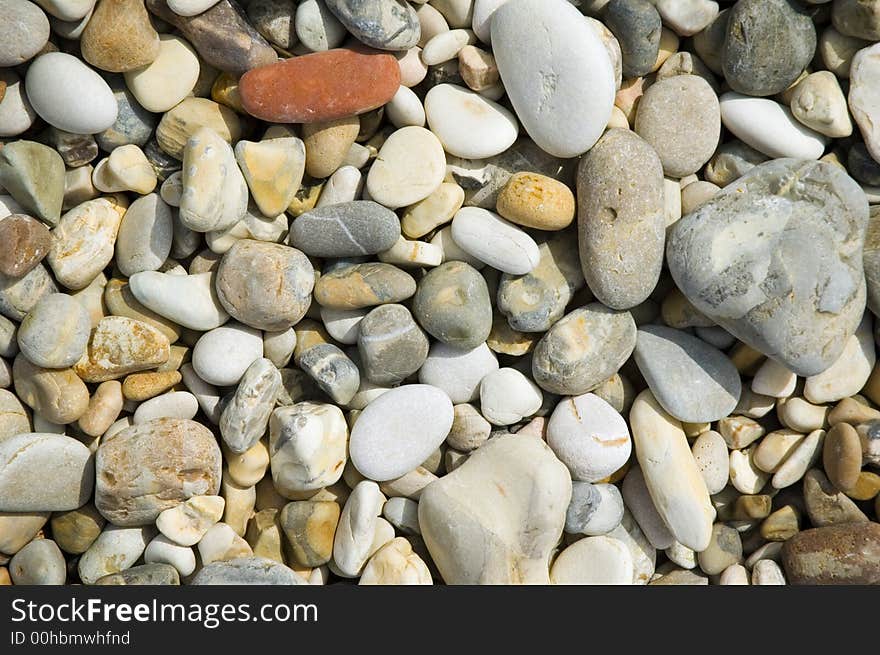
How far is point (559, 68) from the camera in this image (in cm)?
175

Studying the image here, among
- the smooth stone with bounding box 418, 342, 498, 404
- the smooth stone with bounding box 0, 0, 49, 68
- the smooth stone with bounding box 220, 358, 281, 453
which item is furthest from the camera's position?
the smooth stone with bounding box 418, 342, 498, 404

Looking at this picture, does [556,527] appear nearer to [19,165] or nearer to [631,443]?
[631,443]

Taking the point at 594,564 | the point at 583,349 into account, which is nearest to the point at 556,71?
the point at 583,349

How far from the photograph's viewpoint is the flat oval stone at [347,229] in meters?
1.78

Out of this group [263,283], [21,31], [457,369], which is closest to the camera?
[21,31]

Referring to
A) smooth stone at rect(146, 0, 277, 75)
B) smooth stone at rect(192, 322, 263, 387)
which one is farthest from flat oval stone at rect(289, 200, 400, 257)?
smooth stone at rect(146, 0, 277, 75)

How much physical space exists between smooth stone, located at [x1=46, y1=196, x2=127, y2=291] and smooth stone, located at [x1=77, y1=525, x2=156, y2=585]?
561 millimetres

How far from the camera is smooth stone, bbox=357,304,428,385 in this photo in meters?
1.81

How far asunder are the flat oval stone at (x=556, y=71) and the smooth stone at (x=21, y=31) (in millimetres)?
952

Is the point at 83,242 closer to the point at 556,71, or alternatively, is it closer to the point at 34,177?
the point at 34,177

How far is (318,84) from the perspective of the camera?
5.75 feet

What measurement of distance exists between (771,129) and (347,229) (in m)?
0.98

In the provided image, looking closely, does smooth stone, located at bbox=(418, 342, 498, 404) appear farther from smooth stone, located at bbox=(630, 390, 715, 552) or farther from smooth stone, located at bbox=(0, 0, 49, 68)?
smooth stone, located at bbox=(0, 0, 49, 68)

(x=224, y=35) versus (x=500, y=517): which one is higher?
(x=224, y=35)
